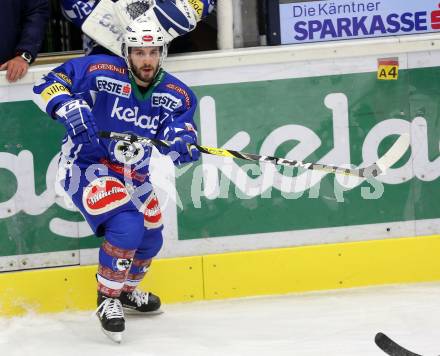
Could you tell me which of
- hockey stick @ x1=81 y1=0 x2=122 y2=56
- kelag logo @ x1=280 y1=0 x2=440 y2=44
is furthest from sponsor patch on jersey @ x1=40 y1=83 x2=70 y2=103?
kelag logo @ x1=280 y1=0 x2=440 y2=44

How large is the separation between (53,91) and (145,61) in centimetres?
39

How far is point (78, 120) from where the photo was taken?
450 cm

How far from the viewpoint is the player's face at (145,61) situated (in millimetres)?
4695

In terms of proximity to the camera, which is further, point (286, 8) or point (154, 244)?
point (286, 8)

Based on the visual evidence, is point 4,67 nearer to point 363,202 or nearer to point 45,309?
point 45,309

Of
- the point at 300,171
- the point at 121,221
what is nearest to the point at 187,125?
the point at 121,221

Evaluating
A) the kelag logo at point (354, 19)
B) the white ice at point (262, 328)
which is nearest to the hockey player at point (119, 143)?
the white ice at point (262, 328)

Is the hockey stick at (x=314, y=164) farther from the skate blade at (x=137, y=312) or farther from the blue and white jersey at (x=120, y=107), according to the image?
the skate blade at (x=137, y=312)

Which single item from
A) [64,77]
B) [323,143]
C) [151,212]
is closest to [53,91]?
[64,77]

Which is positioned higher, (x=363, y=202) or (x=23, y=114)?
(x=23, y=114)

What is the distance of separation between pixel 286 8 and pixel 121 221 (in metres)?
1.39

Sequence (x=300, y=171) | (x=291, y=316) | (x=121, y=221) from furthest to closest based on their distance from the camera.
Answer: (x=300, y=171) → (x=291, y=316) → (x=121, y=221)

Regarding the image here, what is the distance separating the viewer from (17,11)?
5.21 m

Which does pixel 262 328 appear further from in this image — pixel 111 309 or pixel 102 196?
pixel 102 196
